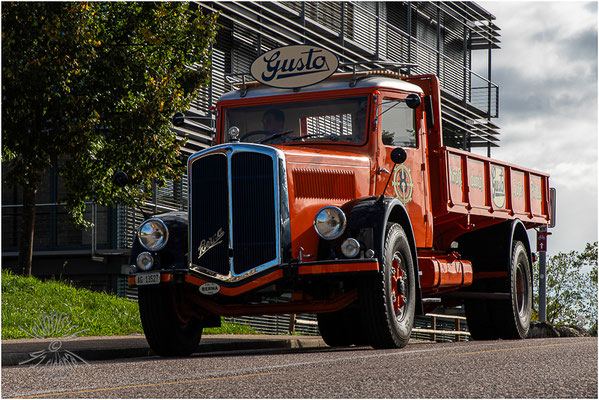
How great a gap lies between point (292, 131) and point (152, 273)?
2.57m

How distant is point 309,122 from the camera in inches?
452

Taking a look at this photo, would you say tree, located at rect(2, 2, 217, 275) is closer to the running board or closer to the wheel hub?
the running board

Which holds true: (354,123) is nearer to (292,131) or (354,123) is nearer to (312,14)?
(292,131)

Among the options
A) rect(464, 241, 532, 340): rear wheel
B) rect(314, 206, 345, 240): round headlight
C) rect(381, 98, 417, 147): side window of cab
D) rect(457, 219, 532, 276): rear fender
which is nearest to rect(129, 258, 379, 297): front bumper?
rect(314, 206, 345, 240): round headlight

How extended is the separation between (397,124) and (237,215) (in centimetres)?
285

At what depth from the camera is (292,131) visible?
11.4 meters

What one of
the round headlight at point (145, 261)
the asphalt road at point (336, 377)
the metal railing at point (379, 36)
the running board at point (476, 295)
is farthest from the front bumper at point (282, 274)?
the metal railing at point (379, 36)

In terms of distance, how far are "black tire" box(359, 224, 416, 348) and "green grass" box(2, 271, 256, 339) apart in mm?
5670

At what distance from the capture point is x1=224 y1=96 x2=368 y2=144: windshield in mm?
11273

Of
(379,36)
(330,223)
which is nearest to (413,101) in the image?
(330,223)

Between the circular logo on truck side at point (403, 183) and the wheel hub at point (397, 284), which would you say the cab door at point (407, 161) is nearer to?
the circular logo on truck side at point (403, 183)

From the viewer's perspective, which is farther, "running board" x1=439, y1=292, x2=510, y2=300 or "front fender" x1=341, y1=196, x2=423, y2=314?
"running board" x1=439, y1=292, x2=510, y2=300

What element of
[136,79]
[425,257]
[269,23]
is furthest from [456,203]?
[269,23]

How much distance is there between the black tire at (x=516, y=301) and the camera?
14.1 metres
